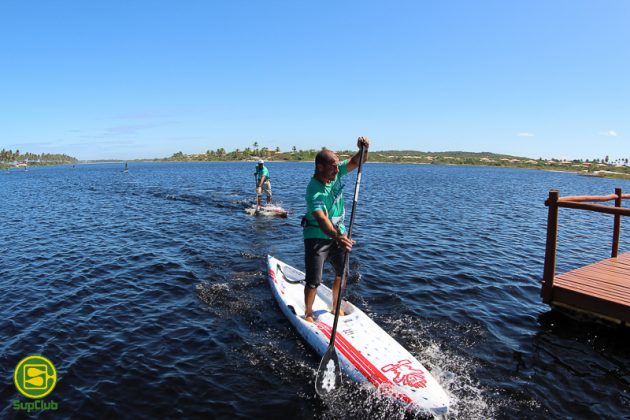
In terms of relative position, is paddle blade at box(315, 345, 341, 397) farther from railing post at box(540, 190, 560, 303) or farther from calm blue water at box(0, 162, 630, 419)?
railing post at box(540, 190, 560, 303)

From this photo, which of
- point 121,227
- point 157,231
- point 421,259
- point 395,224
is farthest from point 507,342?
point 121,227

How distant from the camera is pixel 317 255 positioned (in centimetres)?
686

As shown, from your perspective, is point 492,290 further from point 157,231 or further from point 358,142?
point 157,231

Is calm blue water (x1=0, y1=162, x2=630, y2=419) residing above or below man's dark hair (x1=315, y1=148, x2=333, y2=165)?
below

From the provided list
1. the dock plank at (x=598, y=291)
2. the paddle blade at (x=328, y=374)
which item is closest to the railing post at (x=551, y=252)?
the dock plank at (x=598, y=291)

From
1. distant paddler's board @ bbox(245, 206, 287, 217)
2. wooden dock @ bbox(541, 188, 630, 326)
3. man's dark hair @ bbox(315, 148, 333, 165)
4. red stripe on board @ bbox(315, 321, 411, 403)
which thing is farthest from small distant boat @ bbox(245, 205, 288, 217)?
man's dark hair @ bbox(315, 148, 333, 165)

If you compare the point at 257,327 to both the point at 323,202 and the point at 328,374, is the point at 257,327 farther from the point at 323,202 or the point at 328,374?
Result: the point at 323,202

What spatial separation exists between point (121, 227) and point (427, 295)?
16.5m

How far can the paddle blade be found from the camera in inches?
235

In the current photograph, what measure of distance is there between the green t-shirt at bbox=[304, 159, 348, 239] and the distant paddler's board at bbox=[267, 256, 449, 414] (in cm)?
189

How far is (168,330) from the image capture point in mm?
8219
